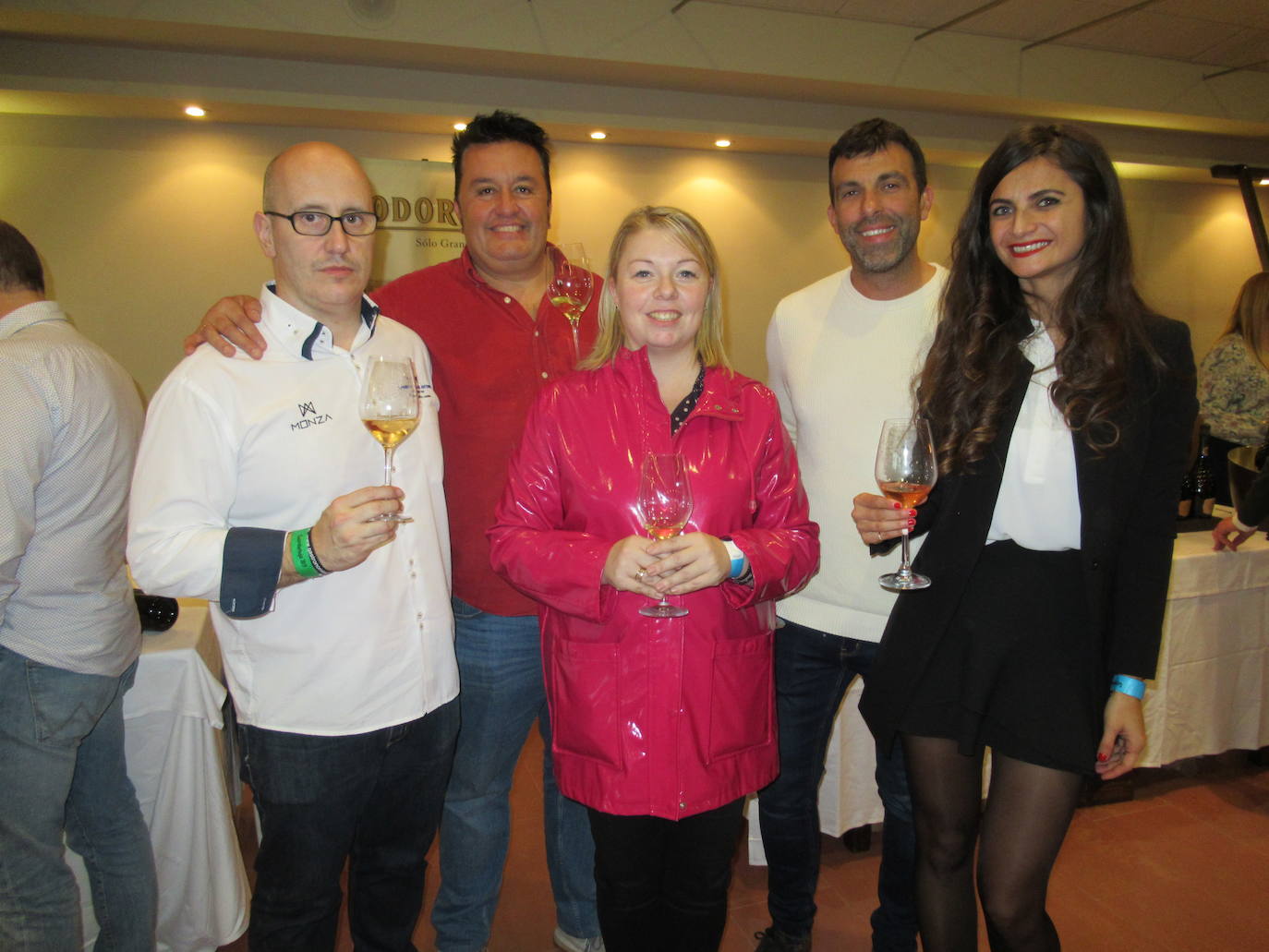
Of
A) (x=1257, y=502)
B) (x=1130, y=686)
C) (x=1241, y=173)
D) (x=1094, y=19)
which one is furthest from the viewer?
(x=1241, y=173)


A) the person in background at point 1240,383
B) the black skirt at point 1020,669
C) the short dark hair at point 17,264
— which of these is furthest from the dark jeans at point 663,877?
the person in background at point 1240,383

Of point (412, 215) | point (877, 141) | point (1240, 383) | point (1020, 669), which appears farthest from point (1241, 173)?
point (1020, 669)

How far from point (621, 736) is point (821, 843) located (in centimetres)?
175

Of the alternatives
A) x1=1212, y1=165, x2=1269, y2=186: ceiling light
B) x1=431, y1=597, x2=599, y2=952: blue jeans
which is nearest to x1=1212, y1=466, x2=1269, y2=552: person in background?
x1=431, y1=597, x2=599, y2=952: blue jeans

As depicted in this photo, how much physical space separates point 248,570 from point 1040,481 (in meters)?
1.48

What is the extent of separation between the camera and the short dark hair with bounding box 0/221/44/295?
1.93m

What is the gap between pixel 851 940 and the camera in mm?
2402

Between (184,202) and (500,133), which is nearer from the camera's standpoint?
(500,133)

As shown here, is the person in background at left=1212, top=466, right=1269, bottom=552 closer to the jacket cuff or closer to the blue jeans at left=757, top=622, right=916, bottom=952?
the blue jeans at left=757, top=622, right=916, bottom=952

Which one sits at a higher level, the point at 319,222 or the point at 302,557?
the point at 319,222

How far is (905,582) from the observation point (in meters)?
1.59

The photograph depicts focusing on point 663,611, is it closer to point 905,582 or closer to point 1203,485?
point 905,582

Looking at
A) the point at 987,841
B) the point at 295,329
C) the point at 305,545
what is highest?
the point at 295,329

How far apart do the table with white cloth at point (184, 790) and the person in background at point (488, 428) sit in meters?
0.65
